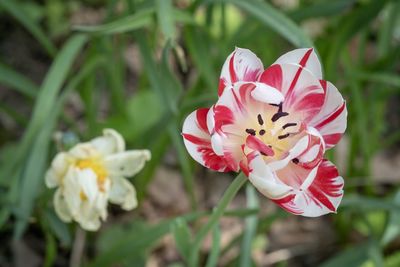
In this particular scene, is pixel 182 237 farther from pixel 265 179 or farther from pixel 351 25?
pixel 351 25

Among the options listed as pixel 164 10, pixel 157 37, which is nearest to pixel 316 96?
pixel 164 10

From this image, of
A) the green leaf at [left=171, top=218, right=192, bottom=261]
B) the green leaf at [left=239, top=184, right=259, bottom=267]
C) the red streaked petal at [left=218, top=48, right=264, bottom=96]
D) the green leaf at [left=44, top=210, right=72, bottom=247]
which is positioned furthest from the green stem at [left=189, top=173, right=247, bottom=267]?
the green leaf at [left=44, top=210, right=72, bottom=247]

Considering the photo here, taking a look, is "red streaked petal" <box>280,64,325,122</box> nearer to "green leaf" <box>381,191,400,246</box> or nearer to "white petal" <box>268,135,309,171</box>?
"white petal" <box>268,135,309,171</box>

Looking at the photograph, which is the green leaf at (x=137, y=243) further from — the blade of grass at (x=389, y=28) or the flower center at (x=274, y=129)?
the blade of grass at (x=389, y=28)

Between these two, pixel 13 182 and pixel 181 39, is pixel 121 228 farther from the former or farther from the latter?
pixel 181 39

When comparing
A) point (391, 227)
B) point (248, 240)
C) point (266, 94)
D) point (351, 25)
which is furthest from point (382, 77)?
point (266, 94)

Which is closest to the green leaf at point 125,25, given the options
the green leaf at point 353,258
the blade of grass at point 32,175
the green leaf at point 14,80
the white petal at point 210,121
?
the blade of grass at point 32,175

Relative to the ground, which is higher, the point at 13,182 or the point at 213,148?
the point at 13,182
